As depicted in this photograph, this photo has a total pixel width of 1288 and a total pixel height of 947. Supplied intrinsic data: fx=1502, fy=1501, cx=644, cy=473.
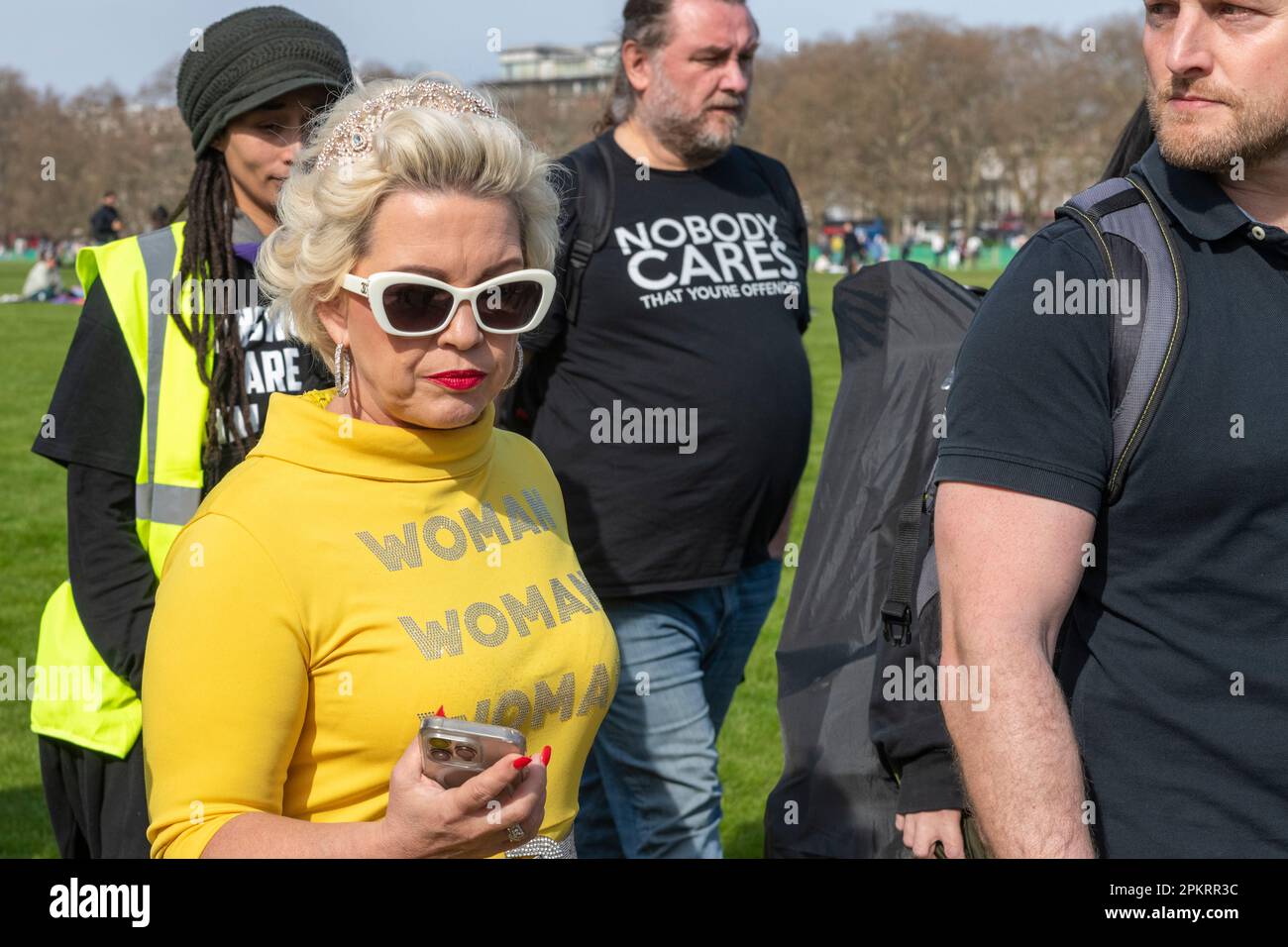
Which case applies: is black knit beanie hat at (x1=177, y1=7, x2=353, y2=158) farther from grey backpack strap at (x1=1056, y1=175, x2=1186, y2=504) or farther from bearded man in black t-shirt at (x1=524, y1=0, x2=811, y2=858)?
grey backpack strap at (x1=1056, y1=175, x2=1186, y2=504)

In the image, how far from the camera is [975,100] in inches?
2859

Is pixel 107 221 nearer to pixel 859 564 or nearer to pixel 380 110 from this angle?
pixel 859 564

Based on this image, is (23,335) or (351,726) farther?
(23,335)

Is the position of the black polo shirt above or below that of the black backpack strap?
below

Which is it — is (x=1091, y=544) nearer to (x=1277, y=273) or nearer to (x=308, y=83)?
(x=1277, y=273)

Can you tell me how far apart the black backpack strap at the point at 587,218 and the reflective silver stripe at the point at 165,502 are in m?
1.22

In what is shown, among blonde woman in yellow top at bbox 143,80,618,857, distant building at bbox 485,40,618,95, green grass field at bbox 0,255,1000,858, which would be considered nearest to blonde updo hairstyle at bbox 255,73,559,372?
blonde woman in yellow top at bbox 143,80,618,857

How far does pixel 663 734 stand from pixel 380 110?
6.47 ft

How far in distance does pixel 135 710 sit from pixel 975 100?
74068 millimetres

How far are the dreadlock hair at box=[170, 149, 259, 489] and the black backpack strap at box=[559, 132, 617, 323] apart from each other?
94 centimetres

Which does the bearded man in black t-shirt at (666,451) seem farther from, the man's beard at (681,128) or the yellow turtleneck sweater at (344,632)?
the yellow turtleneck sweater at (344,632)

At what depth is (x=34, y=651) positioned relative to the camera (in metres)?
6.77

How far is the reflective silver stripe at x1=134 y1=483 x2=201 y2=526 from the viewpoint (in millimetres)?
3008
